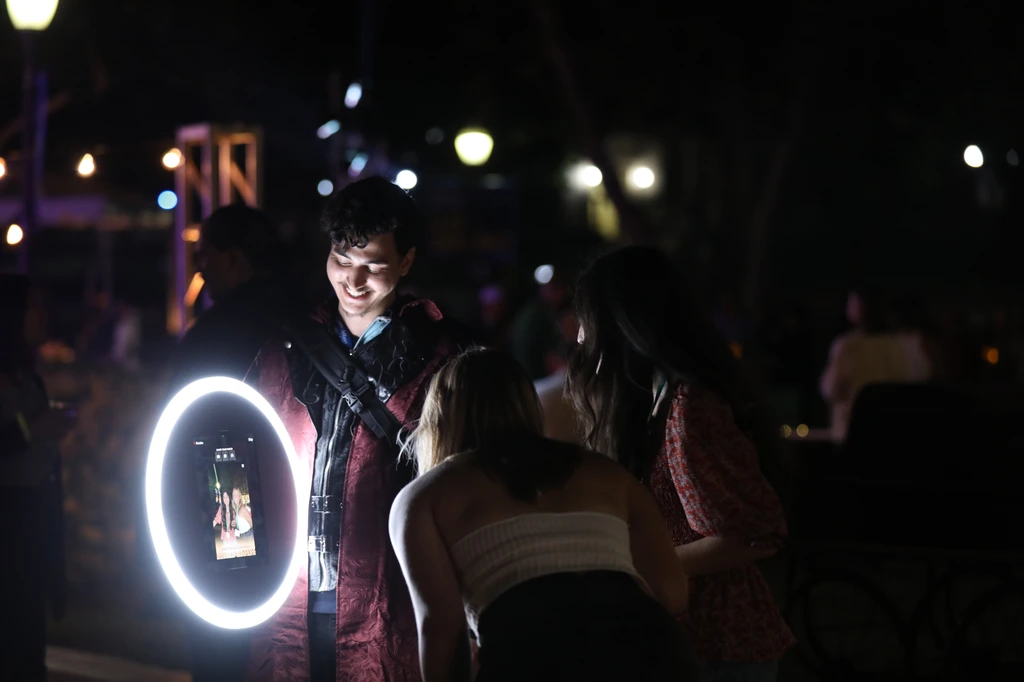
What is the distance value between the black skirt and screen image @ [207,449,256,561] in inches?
36.9

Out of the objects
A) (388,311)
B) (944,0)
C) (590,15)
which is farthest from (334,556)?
(590,15)

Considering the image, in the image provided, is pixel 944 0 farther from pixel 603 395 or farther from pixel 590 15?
pixel 603 395

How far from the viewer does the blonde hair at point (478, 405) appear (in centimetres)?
259

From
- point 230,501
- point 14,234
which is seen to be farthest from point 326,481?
point 14,234

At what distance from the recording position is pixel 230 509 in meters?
3.09

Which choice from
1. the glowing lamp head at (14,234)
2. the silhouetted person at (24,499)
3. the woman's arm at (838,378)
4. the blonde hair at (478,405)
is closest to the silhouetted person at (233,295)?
the silhouetted person at (24,499)

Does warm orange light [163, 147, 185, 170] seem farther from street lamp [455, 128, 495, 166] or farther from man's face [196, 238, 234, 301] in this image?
street lamp [455, 128, 495, 166]

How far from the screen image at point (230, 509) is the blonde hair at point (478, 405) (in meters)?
0.68

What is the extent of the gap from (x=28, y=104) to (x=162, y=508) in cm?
507

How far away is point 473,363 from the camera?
2.64 metres

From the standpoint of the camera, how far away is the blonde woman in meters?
2.34

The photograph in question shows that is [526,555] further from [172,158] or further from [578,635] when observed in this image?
[172,158]

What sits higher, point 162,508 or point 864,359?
point 864,359

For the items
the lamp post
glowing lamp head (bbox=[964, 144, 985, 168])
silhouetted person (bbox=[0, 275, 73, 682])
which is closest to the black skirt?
silhouetted person (bbox=[0, 275, 73, 682])
